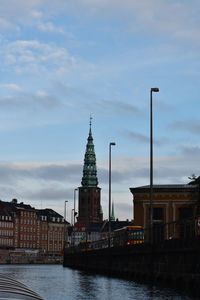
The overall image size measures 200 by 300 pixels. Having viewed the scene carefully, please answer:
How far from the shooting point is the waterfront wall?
40.1m

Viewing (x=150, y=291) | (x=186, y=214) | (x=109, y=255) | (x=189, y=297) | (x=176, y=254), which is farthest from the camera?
(x=186, y=214)

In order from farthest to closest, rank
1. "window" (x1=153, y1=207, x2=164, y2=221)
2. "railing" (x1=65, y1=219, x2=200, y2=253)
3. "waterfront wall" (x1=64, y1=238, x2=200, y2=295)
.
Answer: "window" (x1=153, y1=207, x2=164, y2=221), "railing" (x1=65, y1=219, x2=200, y2=253), "waterfront wall" (x1=64, y1=238, x2=200, y2=295)

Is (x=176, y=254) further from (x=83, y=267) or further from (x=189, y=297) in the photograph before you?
(x=83, y=267)

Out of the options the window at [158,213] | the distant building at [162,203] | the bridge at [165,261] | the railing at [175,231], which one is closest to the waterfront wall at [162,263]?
the bridge at [165,261]

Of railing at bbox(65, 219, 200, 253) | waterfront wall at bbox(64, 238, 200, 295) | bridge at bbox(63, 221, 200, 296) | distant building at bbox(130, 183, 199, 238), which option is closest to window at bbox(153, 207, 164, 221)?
distant building at bbox(130, 183, 199, 238)

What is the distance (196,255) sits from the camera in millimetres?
39469

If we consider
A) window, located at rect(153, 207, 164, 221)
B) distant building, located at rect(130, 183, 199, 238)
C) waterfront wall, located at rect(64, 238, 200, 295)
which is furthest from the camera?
window, located at rect(153, 207, 164, 221)

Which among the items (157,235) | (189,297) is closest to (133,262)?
(157,235)

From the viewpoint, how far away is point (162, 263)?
4850 cm

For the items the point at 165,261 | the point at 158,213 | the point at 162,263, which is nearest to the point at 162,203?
the point at 158,213

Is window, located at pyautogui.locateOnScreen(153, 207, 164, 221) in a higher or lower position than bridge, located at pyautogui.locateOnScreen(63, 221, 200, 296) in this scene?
higher

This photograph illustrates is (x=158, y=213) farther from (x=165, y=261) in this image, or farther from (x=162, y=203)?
(x=165, y=261)

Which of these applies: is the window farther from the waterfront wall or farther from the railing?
the railing

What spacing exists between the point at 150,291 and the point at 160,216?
2545 inches
